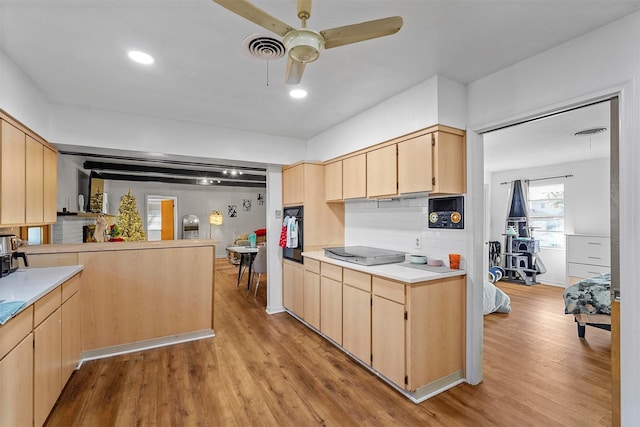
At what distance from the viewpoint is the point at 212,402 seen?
2.21 metres

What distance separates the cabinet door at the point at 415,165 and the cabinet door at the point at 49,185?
3322 millimetres

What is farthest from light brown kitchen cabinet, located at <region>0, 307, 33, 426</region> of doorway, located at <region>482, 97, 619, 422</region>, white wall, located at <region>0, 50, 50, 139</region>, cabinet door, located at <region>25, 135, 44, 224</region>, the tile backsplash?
doorway, located at <region>482, 97, 619, 422</region>

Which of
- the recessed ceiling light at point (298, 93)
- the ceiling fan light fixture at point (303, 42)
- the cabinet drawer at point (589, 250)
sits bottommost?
the cabinet drawer at point (589, 250)

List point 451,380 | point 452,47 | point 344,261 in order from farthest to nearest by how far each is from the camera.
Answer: point 344,261 < point 451,380 < point 452,47

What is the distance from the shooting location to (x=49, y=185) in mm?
2867

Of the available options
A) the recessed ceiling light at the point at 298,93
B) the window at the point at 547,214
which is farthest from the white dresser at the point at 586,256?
the recessed ceiling light at the point at 298,93

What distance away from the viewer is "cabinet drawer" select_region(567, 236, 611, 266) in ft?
16.3

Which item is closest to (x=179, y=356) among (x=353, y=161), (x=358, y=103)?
(x=353, y=161)

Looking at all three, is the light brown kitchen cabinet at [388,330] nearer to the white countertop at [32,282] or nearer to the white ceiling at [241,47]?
the white ceiling at [241,47]

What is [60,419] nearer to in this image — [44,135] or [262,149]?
[44,135]

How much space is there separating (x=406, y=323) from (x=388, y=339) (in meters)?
0.27

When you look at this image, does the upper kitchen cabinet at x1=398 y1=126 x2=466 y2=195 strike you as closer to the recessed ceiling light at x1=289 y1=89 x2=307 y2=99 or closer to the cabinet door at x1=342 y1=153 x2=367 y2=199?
the cabinet door at x1=342 y1=153 x2=367 y2=199

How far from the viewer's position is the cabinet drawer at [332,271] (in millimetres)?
2992

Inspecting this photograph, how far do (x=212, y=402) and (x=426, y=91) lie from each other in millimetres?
2965
